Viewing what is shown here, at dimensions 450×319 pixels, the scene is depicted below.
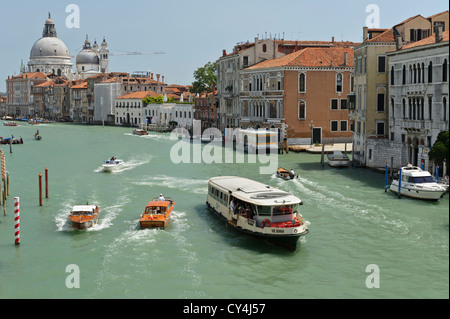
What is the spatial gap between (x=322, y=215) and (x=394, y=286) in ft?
23.8

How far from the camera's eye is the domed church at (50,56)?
148m

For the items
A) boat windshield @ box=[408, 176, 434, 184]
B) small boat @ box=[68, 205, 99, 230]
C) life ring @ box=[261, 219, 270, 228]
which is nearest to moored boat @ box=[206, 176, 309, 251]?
life ring @ box=[261, 219, 270, 228]

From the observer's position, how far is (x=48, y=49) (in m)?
148

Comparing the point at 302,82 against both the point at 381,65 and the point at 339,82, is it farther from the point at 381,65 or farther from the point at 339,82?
the point at 381,65

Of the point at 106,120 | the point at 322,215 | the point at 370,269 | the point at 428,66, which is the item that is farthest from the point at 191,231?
the point at 106,120

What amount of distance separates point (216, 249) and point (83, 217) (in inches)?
187

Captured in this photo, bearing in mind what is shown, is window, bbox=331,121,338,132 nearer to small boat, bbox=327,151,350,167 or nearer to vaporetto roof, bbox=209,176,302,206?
small boat, bbox=327,151,350,167

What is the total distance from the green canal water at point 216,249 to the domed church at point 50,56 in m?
125

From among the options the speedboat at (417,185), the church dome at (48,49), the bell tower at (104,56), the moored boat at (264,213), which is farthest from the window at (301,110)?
the church dome at (48,49)

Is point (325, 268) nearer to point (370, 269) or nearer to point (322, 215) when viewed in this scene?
point (370, 269)

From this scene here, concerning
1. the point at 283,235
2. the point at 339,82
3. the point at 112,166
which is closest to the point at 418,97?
the point at 283,235

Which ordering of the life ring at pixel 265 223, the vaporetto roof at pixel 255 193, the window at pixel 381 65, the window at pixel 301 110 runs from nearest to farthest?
the life ring at pixel 265 223 → the vaporetto roof at pixel 255 193 → the window at pixel 381 65 → the window at pixel 301 110

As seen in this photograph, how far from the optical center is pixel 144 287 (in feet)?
46.6

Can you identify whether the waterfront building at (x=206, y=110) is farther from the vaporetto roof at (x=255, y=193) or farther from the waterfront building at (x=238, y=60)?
the vaporetto roof at (x=255, y=193)
